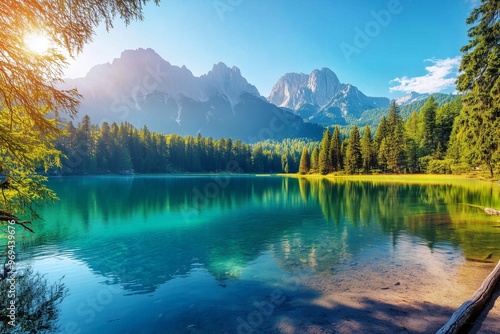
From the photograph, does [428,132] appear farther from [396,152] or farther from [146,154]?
[146,154]

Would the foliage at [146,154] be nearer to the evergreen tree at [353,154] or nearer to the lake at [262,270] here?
the evergreen tree at [353,154]

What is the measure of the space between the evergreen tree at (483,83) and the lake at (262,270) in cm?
769

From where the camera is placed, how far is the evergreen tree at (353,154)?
98750 mm

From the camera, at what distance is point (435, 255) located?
14820 mm

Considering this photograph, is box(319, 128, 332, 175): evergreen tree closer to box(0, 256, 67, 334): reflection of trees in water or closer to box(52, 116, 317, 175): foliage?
box(52, 116, 317, 175): foliage

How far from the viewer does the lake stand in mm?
8922

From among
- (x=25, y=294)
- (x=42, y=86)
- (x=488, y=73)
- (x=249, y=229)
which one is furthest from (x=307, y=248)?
(x=488, y=73)

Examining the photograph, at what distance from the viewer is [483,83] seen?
84.8 feet

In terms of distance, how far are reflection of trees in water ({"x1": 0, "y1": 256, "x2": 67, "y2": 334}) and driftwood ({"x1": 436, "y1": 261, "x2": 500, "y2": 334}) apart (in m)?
11.7

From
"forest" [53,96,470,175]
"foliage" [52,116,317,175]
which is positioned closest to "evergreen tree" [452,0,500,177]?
"forest" [53,96,470,175]

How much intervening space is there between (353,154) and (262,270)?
3732 inches

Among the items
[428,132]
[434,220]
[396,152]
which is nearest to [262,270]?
[434,220]

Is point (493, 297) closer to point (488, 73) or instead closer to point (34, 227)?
point (488, 73)

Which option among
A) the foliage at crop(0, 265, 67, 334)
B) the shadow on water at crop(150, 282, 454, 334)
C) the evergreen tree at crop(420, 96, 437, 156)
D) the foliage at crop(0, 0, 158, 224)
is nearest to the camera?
the foliage at crop(0, 0, 158, 224)
